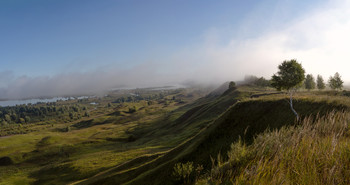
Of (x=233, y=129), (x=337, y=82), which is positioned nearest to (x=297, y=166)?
(x=233, y=129)

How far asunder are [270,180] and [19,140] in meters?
223

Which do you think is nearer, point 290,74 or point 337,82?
point 290,74

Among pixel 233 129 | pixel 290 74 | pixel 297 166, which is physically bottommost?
pixel 233 129

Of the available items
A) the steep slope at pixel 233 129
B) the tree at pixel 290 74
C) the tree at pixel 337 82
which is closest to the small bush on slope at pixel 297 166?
the steep slope at pixel 233 129

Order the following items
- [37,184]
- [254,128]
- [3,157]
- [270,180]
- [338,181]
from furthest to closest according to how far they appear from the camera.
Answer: [3,157] → [37,184] → [254,128] → [270,180] → [338,181]

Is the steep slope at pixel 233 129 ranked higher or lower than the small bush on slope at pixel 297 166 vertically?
lower

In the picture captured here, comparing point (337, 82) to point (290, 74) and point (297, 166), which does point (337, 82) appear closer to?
point (290, 74)

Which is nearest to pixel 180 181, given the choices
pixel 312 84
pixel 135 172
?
pixel 135 172

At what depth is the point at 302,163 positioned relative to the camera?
393cm

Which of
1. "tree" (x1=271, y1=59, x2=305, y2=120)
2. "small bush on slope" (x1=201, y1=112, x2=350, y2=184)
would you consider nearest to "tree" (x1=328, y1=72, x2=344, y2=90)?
"tree" (x1=271, y1=59, x2=305, y2=120)

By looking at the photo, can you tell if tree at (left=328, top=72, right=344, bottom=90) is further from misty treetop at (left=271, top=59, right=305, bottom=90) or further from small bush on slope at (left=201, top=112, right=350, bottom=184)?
small bush on slope at (left=201, top=112, right=350, bottom=184)

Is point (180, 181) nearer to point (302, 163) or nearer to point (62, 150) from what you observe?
point (302, 163)

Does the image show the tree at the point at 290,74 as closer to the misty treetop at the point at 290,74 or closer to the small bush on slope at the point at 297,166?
the misty treetop at the point at 290,74

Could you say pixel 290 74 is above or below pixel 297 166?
above
